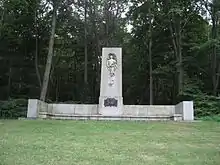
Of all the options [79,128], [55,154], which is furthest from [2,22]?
[55,154]

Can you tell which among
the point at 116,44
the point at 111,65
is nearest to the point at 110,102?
the point at 111,65

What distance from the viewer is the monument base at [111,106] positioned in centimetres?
1839

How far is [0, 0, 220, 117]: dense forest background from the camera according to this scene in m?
24.8

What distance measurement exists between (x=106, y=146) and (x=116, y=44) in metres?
21.7

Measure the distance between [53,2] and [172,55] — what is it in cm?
936

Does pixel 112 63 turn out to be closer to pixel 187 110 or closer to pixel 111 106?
pixel 111 106

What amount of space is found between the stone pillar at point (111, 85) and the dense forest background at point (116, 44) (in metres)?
5.35

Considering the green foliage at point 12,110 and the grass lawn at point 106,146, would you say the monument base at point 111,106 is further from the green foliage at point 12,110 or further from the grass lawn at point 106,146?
the grass lawn at point 106,146

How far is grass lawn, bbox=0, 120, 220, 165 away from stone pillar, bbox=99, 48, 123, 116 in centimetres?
601

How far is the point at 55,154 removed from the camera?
7590mm

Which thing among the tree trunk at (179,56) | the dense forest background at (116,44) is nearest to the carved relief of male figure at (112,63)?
the tree trunk at (179,56)

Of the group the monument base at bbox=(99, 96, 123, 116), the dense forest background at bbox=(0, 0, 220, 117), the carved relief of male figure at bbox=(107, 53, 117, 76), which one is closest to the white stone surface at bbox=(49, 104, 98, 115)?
the monument base at bbox=(99, 96, 123, 116)

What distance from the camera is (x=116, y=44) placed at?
1179 inches

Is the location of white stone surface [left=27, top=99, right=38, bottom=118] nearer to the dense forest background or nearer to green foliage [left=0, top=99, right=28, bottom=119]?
green foliage [left=0, top=99, right=28, bottom=119]
